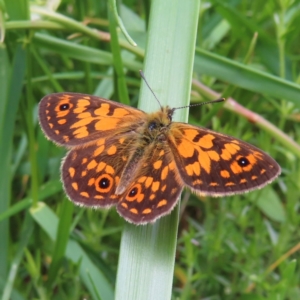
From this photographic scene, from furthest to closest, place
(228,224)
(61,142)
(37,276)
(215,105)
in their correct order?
1. (228,224)
2. (215,105)
3. (37,276)
4. (61,142)

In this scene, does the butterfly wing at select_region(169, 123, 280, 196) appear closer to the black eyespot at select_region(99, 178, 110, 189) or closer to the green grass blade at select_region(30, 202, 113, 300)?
the black eyespot at select_region(99, 178, 110, 189)

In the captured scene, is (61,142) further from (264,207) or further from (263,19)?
(263,19)

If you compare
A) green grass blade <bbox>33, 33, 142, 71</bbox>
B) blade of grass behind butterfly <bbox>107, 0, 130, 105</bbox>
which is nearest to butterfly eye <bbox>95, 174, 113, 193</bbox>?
blade of grass behind butterfly <bbox>107, 0, 130, 105</bbox>

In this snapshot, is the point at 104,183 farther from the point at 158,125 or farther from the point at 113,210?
the point at 113,210

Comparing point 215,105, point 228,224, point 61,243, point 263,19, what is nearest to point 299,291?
point 228,224

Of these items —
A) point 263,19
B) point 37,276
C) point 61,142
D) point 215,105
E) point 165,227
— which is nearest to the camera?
point 165,227
